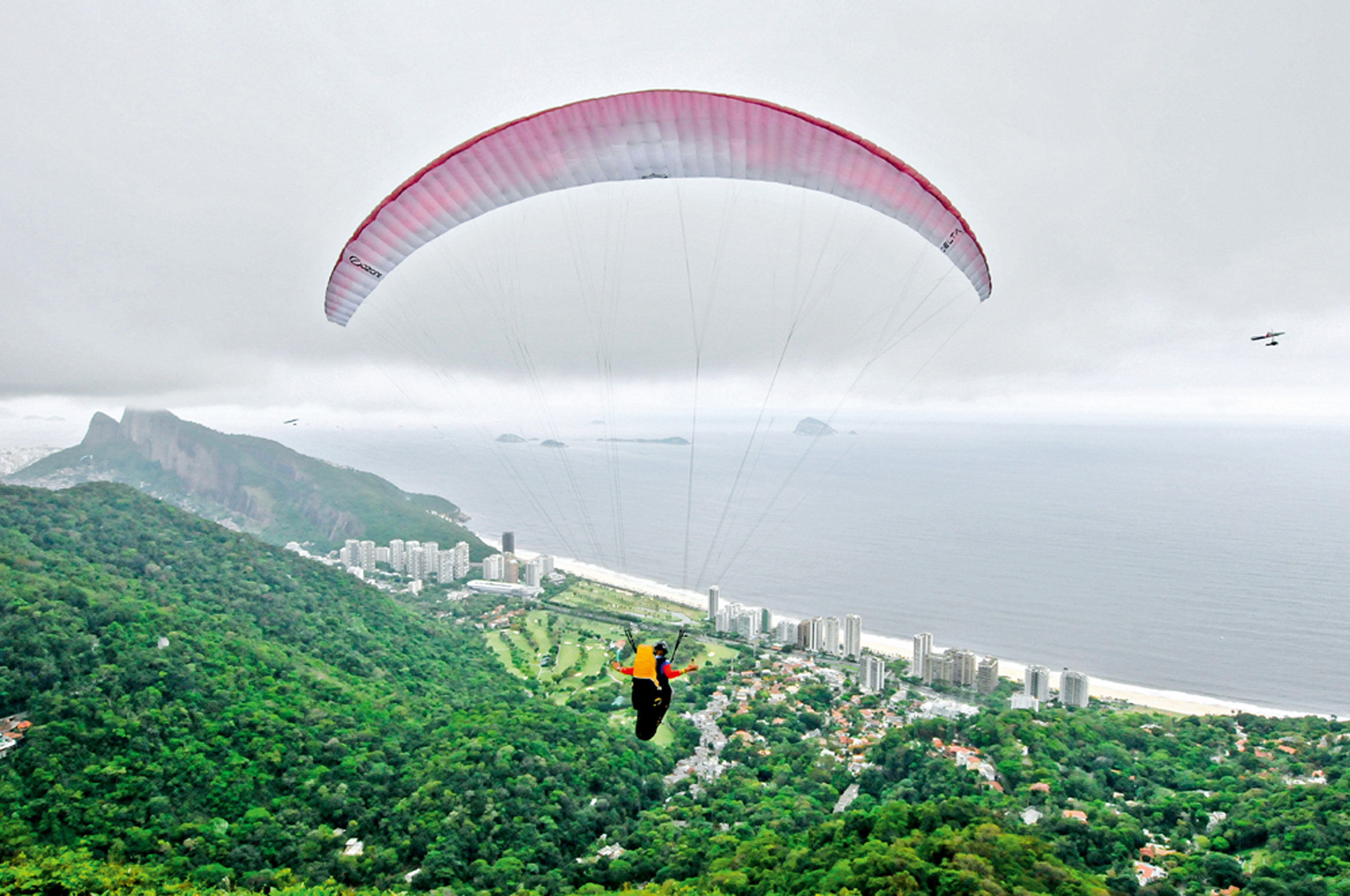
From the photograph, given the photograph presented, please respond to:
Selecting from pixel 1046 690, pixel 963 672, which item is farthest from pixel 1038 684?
pixel 963 672

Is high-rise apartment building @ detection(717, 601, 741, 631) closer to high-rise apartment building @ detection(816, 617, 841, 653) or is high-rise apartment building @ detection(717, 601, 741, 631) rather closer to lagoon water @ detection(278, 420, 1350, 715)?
lagoon water @ detection(278, 420, 1350, 715)

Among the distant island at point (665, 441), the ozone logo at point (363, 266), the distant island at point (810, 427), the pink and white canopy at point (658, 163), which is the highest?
the distant island at point (810, 427)

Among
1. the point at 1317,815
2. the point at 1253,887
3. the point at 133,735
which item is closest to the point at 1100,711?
the point at 1317,815

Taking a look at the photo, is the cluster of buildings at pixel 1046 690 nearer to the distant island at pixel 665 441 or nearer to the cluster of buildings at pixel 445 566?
the cluster of buildings at pixel 445 566

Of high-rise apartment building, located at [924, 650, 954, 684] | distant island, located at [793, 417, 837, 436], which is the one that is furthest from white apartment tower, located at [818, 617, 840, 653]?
distant island, located at [793, 417, 837, 436]

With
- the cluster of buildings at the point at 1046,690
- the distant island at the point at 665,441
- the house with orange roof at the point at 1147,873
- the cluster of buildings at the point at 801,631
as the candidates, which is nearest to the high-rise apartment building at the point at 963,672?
the cluster of buildings at the point at 1046,690

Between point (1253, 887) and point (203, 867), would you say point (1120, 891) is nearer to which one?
point (1253, 887)

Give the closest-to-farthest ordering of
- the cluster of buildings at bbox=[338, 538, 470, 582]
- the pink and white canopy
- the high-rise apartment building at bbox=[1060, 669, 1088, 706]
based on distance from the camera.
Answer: the pink and white canopy, the high-rise apartment building at bbox=[1060, 669, 1088, 706], the cluster of buildings at bbox=[338, 538, 470, 582]
